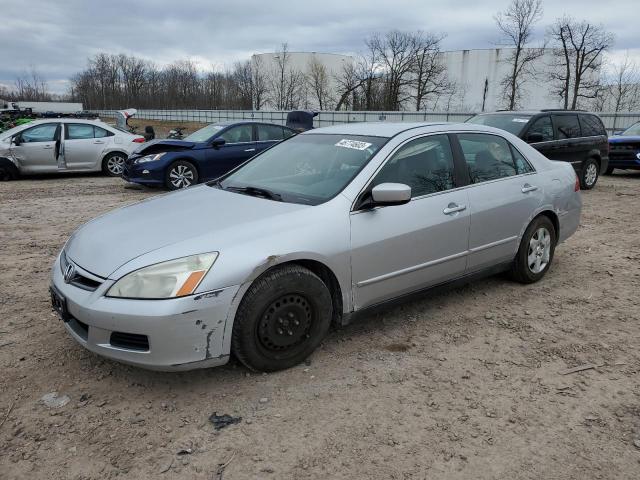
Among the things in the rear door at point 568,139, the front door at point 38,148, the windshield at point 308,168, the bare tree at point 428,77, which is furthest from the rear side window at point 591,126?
the bare tree at point 428,77

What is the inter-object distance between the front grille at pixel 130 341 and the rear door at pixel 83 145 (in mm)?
10760

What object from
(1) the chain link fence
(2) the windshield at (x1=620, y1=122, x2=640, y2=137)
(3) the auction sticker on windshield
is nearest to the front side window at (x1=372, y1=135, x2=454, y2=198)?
(3) the auction sticker on windshield

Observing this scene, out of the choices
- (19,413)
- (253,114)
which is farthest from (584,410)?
(253,114)

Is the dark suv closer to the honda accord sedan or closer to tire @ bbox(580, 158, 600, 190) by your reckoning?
tire @ bbox(580, 158, 600, 190)

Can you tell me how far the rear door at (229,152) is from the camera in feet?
34.7

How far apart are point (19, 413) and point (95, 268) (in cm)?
88

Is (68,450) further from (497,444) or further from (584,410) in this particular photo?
(584,410)

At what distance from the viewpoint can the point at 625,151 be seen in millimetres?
12992

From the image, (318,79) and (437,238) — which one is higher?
(318,79)

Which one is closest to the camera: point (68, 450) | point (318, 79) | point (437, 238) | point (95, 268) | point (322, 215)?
point (68, 450)

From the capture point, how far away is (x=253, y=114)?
3938cm

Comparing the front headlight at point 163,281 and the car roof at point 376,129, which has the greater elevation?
the car roof at point 376,129

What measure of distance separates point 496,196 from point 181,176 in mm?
7545

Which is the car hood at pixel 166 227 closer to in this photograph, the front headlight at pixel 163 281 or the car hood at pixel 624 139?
the front headlight at pixel 163 281
